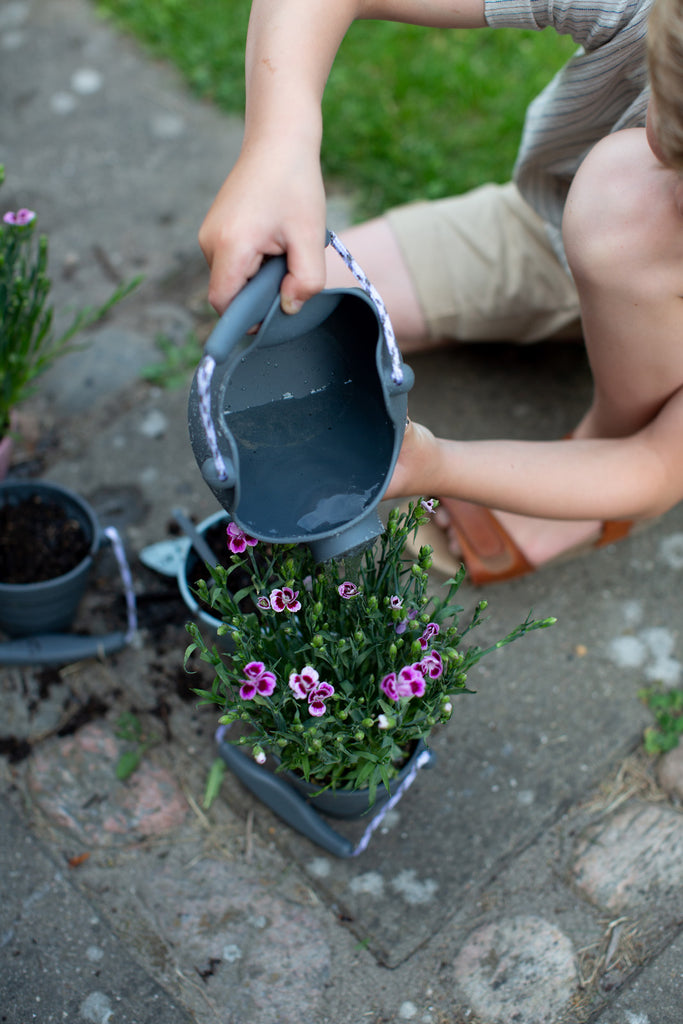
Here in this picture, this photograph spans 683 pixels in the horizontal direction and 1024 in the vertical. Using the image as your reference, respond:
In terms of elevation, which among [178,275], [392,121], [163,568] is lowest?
[163,568]

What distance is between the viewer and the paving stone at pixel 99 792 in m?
1.36

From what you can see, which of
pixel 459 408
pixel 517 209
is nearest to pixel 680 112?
pixel 517 209

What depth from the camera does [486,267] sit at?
5.77 feet

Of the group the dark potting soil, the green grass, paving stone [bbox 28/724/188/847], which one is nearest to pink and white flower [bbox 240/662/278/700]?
paving stone [bbox 28/724/188/847]

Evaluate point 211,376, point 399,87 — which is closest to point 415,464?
point 211,376

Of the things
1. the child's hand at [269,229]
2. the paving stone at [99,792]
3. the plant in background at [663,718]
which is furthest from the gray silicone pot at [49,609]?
the plant in background at [663,718]

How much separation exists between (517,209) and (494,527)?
0.62 m

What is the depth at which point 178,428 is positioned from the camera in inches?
72.7

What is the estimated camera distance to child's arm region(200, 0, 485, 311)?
100 cm

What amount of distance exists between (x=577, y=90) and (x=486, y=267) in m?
0.39

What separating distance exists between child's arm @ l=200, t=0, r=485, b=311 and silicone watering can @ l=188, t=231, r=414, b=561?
0.09 feet

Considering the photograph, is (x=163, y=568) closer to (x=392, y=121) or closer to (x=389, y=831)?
(x=389, y=831)

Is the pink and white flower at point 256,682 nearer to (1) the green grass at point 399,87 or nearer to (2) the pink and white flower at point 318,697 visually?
(2) the pink and white flower at point 318,697

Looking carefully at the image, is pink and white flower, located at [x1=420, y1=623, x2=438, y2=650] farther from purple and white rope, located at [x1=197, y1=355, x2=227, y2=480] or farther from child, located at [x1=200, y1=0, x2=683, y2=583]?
purple and white rope, located at [x1=197, y1=355, x2=227, y2=480]
